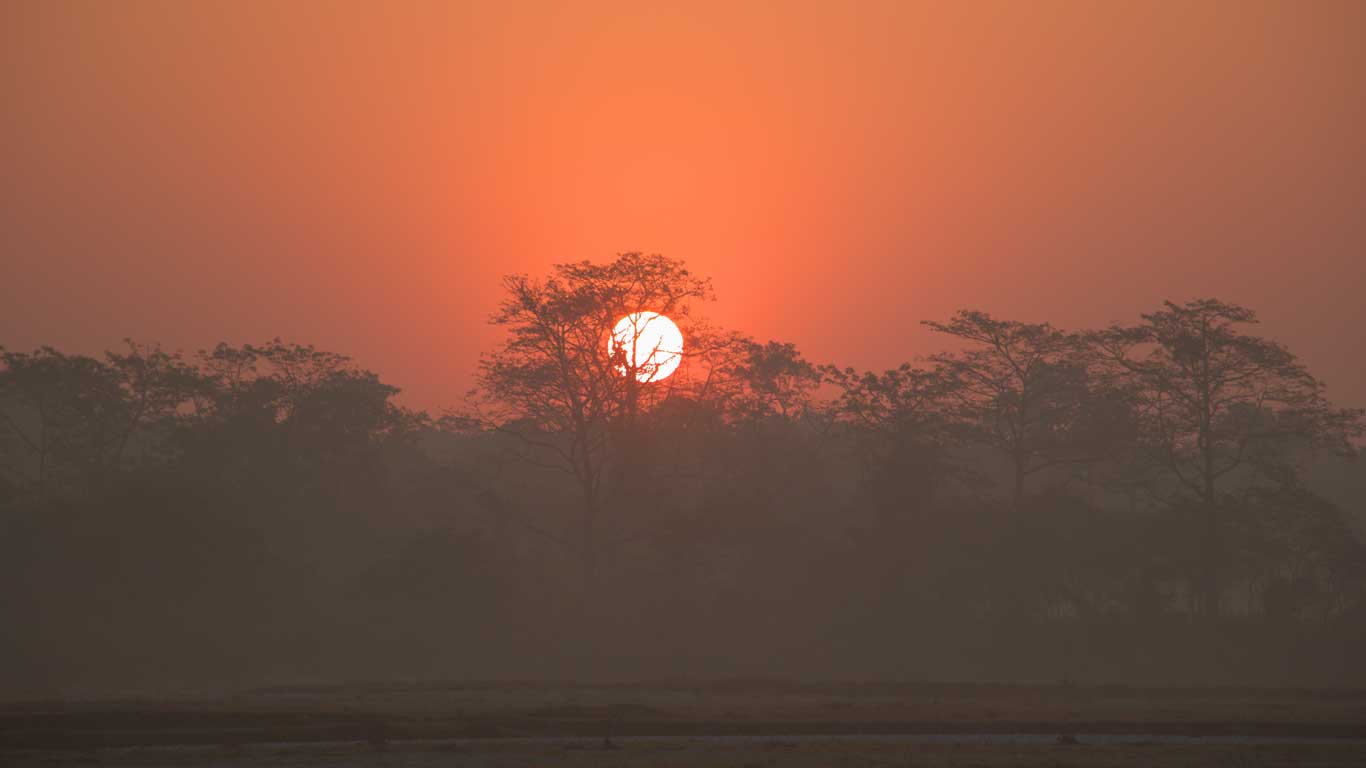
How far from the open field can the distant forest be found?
8.57 meters

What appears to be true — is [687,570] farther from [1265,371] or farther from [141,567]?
[1265,371]

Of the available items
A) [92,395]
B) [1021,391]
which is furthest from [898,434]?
[92,395]

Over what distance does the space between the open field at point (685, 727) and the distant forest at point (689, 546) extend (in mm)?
8574

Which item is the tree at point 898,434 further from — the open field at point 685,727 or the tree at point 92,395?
the tree at point 92,395

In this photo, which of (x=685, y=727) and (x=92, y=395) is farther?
(x=92, y=395)

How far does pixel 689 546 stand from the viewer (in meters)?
55.4

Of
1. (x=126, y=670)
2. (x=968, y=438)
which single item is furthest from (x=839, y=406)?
(x=126, y=670)

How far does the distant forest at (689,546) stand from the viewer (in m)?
49.9

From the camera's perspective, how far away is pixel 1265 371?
5316 centimetres

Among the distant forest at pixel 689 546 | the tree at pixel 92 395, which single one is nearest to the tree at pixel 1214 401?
the distant forest at pixel 689 546

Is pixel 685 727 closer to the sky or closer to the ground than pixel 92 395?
closer to the ground

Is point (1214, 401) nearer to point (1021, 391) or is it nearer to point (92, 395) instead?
point (1021, 391)

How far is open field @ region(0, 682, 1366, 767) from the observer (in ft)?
89.1

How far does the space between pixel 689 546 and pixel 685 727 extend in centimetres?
2336
